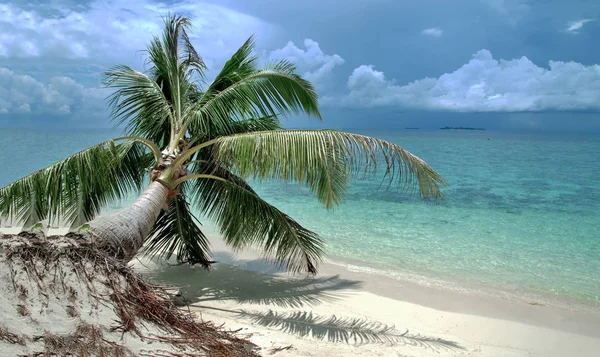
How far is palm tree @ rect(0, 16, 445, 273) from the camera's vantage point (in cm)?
487

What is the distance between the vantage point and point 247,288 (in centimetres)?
730

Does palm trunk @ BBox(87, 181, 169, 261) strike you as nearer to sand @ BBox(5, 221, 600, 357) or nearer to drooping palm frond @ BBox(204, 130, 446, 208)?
drooping palm frond @ BBox(204, 130, 446, 208)

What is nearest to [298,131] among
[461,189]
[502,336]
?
[502,336]

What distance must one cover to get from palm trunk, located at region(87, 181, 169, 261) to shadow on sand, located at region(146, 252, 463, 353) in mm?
1813

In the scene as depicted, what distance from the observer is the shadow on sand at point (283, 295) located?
541 centimetres

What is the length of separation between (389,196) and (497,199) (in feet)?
14.4

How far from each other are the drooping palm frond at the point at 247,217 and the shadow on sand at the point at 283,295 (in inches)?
25.6

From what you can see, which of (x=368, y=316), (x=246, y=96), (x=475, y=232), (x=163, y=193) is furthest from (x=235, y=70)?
(x=475, y=232)

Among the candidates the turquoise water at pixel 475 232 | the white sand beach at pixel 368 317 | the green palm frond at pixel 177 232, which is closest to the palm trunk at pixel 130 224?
the white sand beach at pixel 368 317

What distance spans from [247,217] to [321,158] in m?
2.01

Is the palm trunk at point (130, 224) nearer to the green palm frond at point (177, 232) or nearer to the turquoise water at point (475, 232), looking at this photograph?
the green palm frond at point (177, 232)

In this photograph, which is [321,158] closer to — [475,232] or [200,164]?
[200,164]

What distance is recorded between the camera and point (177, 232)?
7.23 metres

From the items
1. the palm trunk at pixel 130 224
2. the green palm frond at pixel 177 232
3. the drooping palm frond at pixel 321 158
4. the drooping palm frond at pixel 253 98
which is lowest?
the green palm frond at pixel 177 232
